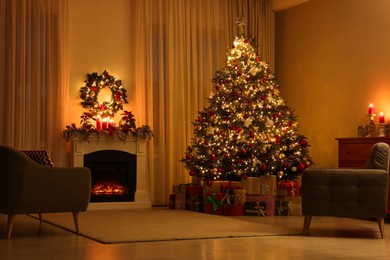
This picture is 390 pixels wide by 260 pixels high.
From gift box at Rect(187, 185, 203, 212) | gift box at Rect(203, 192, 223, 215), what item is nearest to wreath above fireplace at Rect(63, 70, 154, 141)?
gift box at Rect(187, 185, 203, 212)

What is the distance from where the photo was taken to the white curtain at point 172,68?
10.3m

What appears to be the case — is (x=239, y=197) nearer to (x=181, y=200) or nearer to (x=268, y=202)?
(x=268, y=202)

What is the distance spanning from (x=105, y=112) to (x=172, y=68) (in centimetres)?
→ 123

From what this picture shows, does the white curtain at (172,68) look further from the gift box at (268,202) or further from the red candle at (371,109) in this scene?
the red candle at (371,109)

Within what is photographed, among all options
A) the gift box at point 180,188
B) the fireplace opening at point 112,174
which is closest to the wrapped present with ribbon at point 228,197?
the gift box at point 180,188

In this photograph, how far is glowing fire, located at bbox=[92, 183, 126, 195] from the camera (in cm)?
971

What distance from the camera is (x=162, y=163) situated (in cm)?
1031

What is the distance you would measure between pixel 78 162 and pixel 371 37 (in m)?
4.31

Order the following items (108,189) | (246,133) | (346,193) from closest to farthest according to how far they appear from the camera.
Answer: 1. (346,193)
2. (246,133)
3. (108,189)

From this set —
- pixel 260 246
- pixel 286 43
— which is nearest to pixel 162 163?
pixel 286 43

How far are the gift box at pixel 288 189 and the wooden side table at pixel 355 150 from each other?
0.63 m

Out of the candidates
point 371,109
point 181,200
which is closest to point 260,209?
point 181,200

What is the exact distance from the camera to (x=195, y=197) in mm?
9211

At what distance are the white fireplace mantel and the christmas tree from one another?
0.82m
